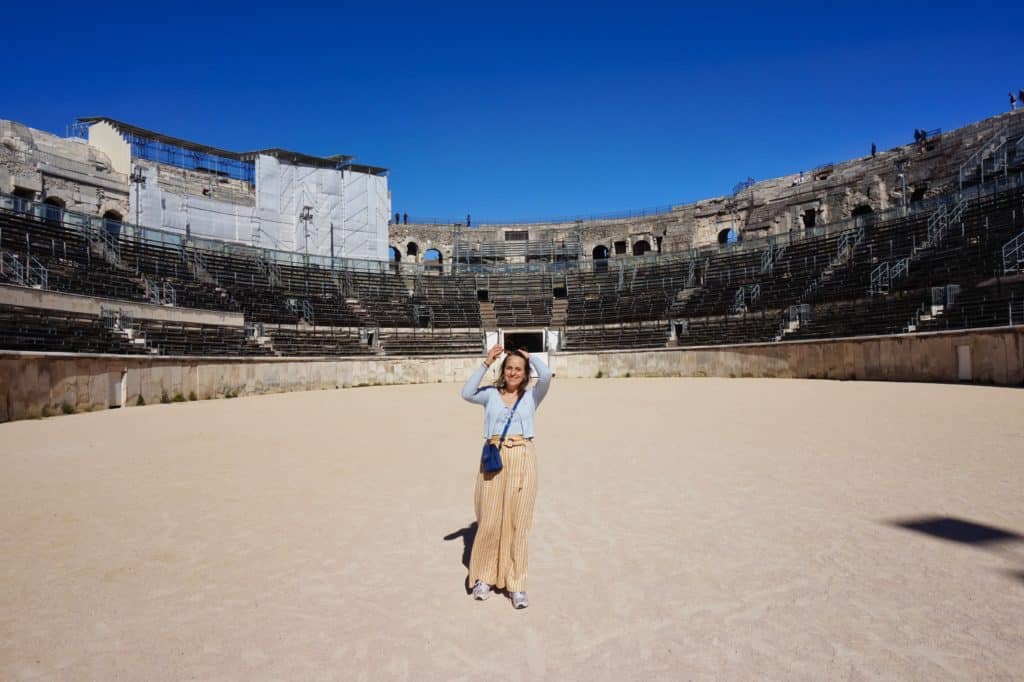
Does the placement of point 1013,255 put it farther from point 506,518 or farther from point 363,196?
point 363,196

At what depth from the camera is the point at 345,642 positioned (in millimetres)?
3301

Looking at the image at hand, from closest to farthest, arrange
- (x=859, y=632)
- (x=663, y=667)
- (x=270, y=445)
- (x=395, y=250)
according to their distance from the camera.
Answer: (x=663, y=667), (x=859, y=632), (x=270, y=445), (x=395, y=250)

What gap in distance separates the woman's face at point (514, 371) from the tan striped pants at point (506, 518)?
0.38 m

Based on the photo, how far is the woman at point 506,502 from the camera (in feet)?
12.5

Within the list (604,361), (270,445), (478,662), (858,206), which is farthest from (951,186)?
(478,662)

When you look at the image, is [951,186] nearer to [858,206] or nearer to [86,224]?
[858,206]

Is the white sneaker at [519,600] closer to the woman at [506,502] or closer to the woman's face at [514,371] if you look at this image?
the woman at [506,502]

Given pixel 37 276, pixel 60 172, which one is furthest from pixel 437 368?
pixel 60 172

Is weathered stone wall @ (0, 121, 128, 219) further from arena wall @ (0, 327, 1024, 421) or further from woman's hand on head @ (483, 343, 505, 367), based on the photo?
woman's hand on head @ (483, 343, 505, 367)

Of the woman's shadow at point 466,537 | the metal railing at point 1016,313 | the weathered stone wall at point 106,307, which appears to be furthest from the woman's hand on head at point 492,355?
the weathered stone wall at point 106,307

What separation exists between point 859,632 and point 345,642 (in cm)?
274

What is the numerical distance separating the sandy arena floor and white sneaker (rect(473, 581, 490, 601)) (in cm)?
7

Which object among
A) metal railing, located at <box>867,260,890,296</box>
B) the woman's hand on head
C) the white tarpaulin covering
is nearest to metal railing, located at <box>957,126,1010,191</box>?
metal railing, located at <box>867,260,890,296</box>

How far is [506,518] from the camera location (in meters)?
3.82
